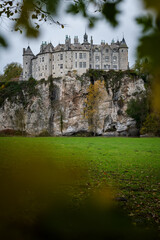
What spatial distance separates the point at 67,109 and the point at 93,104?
648 cm

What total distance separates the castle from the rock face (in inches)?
159

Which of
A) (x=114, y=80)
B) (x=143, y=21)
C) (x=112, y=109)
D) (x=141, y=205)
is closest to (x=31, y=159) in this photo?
(x=143, y=21)

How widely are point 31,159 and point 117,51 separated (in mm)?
51706

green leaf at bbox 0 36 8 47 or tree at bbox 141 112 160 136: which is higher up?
green leaf at bbox 0 36 8 47

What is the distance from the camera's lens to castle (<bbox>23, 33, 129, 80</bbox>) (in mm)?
45719

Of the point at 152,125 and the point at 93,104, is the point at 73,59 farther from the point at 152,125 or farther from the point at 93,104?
the point at 152,125

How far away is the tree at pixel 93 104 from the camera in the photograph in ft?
123

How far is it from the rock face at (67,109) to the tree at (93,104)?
1.05 m

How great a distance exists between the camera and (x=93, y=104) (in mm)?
38344

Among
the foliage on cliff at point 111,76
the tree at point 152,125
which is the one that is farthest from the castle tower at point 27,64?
the tree at point 152,125

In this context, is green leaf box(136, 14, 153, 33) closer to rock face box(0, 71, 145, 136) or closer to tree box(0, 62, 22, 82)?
tree box(0, 62, 22, 82)

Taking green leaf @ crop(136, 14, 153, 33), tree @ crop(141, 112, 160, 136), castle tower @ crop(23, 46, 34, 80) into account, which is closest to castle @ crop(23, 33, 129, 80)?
castle tower @ crop(23, 46, 34, 80)

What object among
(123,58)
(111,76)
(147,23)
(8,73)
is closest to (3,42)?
(147,23)

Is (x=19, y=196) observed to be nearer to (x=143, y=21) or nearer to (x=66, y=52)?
(x=143, y=21)
